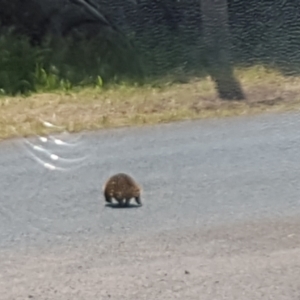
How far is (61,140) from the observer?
10273 mm

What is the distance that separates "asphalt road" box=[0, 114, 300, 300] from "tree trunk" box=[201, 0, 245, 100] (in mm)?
827

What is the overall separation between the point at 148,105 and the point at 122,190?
4431 millimetres

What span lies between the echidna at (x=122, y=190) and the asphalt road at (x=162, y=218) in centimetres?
11

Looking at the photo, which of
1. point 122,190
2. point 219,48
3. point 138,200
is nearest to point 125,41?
point 219,48

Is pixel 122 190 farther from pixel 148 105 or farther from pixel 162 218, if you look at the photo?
pixel 148 105

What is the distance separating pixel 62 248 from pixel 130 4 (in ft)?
20.1

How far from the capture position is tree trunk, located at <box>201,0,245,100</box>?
35.4ft

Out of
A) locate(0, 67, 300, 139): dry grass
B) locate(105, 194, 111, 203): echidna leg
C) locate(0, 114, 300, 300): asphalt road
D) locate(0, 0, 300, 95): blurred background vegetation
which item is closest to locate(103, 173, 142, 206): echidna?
locate(105, 194, 111, 203): echidna leg

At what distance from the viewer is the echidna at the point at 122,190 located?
6.93 m

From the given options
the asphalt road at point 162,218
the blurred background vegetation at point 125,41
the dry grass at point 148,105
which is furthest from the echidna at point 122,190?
the blurred background vegetation at point 125,41

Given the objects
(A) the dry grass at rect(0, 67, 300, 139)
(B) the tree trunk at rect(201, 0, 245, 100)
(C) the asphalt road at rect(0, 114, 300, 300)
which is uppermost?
(B) the tree trunk at rect(201, 0, 245, 100)

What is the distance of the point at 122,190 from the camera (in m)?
6.93

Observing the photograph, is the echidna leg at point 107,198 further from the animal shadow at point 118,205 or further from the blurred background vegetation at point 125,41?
the blurred background vegetation at point 125,41

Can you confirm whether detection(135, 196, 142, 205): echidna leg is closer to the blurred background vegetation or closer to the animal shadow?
the animal shadow
